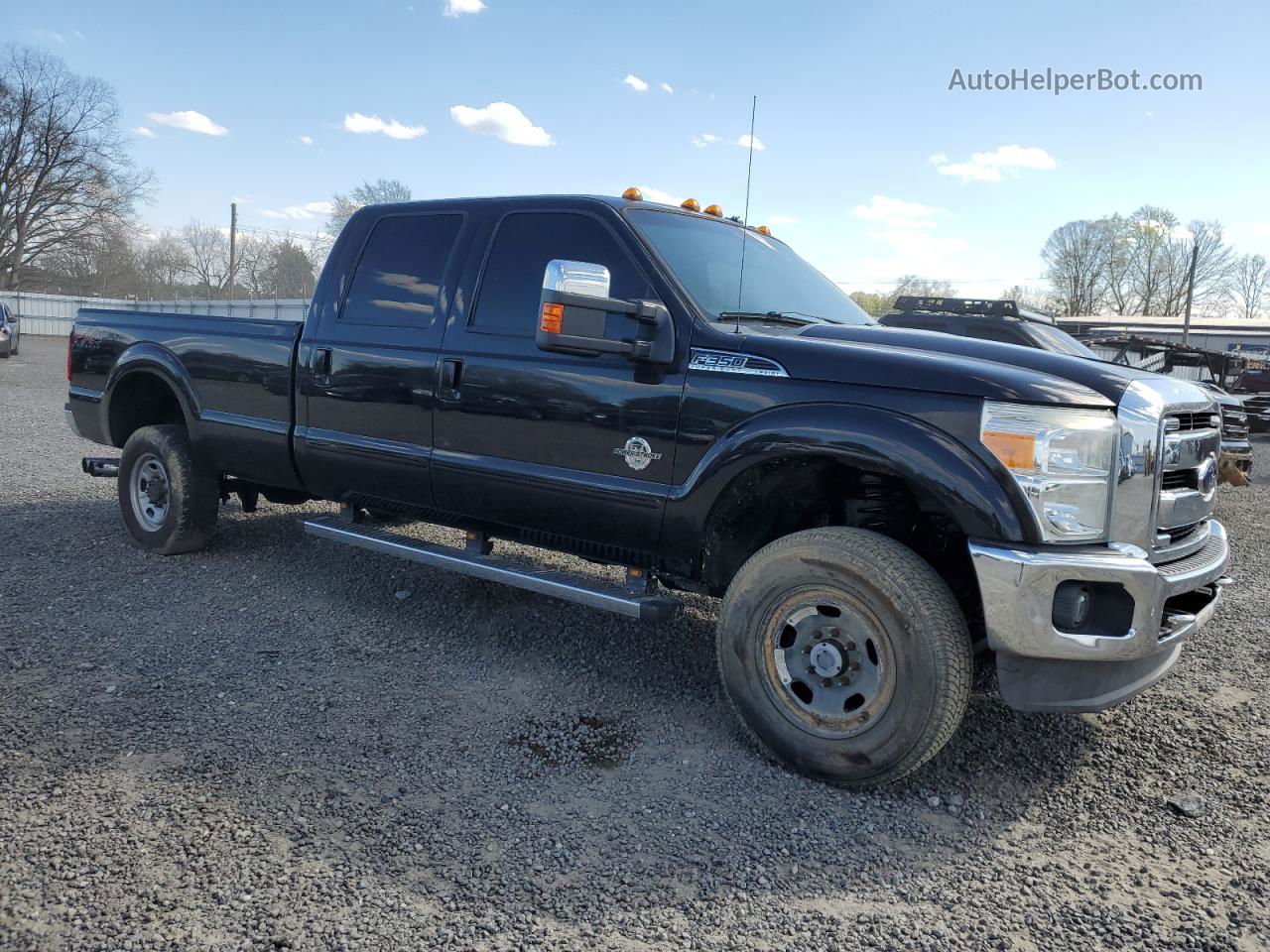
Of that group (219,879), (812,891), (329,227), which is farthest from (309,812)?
(329,227)

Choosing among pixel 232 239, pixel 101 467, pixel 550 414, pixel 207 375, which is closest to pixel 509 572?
pixel 550 414

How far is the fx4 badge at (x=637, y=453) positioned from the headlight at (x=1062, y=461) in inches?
49.5

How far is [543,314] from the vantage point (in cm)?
329

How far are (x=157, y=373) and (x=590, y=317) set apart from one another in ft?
11.0

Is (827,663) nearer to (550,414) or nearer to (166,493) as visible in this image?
(550,414)

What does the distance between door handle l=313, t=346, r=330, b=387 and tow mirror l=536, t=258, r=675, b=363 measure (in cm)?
163

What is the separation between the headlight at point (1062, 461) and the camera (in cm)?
275

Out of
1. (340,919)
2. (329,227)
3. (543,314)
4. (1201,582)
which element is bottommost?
(340,919)

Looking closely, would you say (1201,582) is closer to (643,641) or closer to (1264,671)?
(1264,671)

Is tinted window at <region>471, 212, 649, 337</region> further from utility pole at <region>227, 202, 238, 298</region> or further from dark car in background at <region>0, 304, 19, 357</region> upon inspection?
utility pole at <region>227, 202, 238, 298</region>

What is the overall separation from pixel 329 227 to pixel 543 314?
39.3 metres

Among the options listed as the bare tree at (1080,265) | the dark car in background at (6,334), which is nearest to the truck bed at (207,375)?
the dark car in background at (6,334)

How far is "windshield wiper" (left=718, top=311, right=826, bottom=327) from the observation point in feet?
11.9

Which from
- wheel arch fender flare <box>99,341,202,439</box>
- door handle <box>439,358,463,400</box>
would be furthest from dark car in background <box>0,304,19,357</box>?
door handle <box>439,358,463,400</box>
